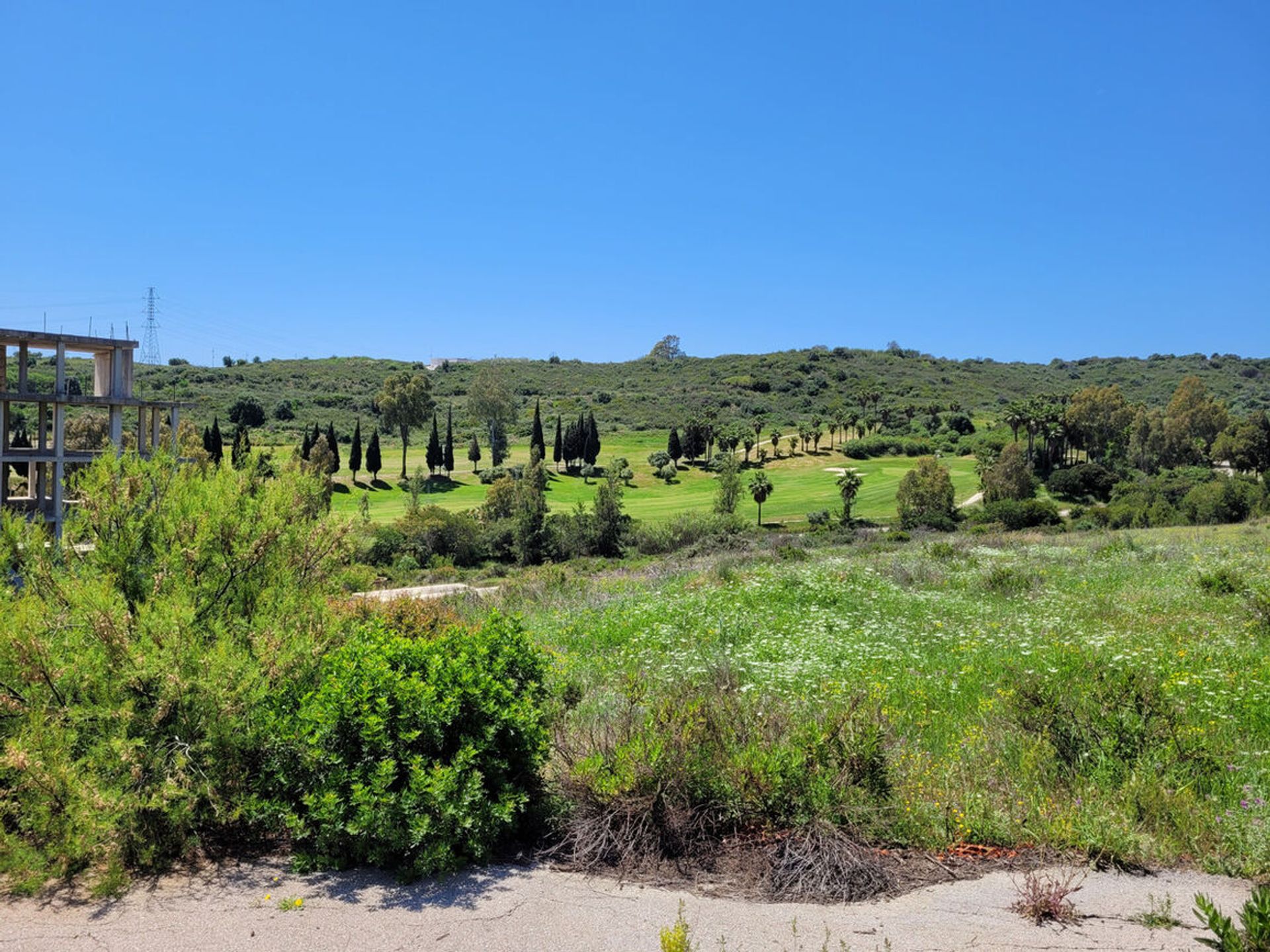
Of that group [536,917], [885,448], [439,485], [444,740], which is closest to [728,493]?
[439,485]

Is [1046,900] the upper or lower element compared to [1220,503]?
lower

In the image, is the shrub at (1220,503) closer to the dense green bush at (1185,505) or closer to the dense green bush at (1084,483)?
the dense green bush at (1185,505)

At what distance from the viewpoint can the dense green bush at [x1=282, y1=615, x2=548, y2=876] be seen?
503 cm

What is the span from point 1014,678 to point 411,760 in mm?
5481

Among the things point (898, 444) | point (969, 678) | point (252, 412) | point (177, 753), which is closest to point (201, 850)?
point (177, 753)

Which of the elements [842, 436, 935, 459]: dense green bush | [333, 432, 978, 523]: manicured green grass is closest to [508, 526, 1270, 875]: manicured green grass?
[333, 432, 978, 523]: manicured green grass

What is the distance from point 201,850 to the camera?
221 inches

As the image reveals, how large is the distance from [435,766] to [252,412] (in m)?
104

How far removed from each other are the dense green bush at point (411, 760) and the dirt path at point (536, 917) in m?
0.22

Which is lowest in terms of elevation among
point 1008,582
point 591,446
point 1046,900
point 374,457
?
point 1046,900

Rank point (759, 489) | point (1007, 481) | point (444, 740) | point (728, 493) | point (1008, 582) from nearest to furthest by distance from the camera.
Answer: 1. point (444, 740)
2. point (1008, 582)
3. point (728, 493)
4. point (1007, 481)
5. point (759, 489)

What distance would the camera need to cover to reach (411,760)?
5.24 m

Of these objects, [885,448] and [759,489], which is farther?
[885,448]

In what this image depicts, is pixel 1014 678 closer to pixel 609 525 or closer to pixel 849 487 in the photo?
pixel 609 525
